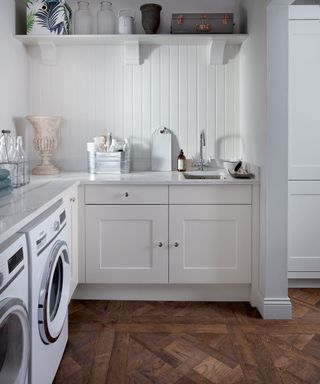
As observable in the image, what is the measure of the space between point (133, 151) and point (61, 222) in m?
1.53

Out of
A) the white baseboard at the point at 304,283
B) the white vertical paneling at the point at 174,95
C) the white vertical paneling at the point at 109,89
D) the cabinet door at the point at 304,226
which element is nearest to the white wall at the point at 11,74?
the white vertical paneling at the point at 109,89

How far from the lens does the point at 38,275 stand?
64.1 inches

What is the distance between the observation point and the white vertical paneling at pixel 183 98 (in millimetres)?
3457

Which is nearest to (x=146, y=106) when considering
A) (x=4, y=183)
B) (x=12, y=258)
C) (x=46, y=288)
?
(x=4, y=183)

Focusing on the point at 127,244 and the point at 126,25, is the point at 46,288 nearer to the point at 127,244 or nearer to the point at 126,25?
the point at 127,244

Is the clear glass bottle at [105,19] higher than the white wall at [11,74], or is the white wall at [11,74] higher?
the clear glass bottle at [105,19]

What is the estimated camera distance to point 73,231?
273cm

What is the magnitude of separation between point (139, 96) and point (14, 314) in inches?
95.8

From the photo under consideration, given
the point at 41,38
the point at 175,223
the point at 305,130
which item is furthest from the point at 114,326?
the point at 41,38

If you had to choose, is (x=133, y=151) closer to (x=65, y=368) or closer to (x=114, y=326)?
(x=114, y=326)

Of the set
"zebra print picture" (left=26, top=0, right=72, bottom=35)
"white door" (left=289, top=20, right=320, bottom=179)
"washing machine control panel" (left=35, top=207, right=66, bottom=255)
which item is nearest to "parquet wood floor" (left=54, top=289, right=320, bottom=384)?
"washing machine control panel" (left=35, top=207, right=66, bottom=255)

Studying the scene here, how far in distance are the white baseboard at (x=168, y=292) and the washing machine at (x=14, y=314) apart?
1.60 metres

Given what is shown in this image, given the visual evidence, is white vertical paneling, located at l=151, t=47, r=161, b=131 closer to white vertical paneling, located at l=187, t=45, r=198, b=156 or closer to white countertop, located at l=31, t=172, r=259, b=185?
white vertical paneling, located at l=187, t=45, r=198, b=156

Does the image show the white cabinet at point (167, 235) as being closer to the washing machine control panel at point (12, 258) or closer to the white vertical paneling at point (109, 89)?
the white vertical paneling at point (109, 89)
